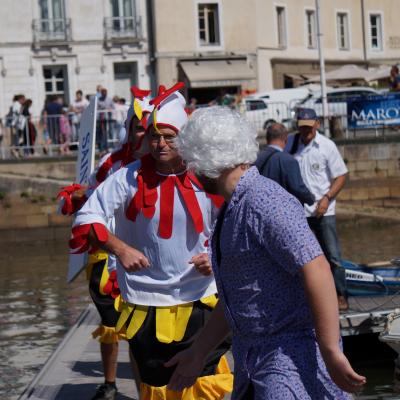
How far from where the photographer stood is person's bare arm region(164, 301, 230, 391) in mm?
4664

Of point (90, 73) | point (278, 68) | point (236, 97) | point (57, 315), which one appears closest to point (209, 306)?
point (57, 315)

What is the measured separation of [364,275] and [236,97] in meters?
26.1

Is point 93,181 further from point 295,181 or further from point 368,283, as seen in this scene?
point 368,283

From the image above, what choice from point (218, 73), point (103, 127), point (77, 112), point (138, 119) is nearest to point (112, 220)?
point (138, 119)

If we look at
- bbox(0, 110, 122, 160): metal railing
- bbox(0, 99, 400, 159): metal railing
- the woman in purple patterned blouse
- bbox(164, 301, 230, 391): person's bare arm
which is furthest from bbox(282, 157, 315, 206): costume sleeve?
bbox(0, 110, 122, 160): metal railing

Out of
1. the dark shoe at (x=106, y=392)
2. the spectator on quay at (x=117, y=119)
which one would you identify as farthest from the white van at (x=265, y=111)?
the dark shoe at (x=106, y=392)

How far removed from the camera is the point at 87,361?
9422 millimetres

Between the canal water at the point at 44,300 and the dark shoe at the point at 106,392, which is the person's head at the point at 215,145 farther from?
the canal water at the point at 44,300

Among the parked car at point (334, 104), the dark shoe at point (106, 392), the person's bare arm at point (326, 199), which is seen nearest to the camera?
the dark shoe at point (106, 392)

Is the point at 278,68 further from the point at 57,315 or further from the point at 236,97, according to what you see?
the point at 57,315

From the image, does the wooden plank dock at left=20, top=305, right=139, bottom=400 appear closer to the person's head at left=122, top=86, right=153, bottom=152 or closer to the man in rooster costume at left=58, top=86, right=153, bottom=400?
the man in rooster costume at left=58, top=86, right=153, bottom=400

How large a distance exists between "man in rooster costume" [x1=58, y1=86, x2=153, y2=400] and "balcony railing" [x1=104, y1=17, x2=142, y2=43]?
3935 cm

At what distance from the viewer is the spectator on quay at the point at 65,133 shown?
30344 mm

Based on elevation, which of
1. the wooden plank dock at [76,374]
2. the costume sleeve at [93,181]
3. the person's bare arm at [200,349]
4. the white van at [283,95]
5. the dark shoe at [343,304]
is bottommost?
the wooden plank dock at [76,374]
